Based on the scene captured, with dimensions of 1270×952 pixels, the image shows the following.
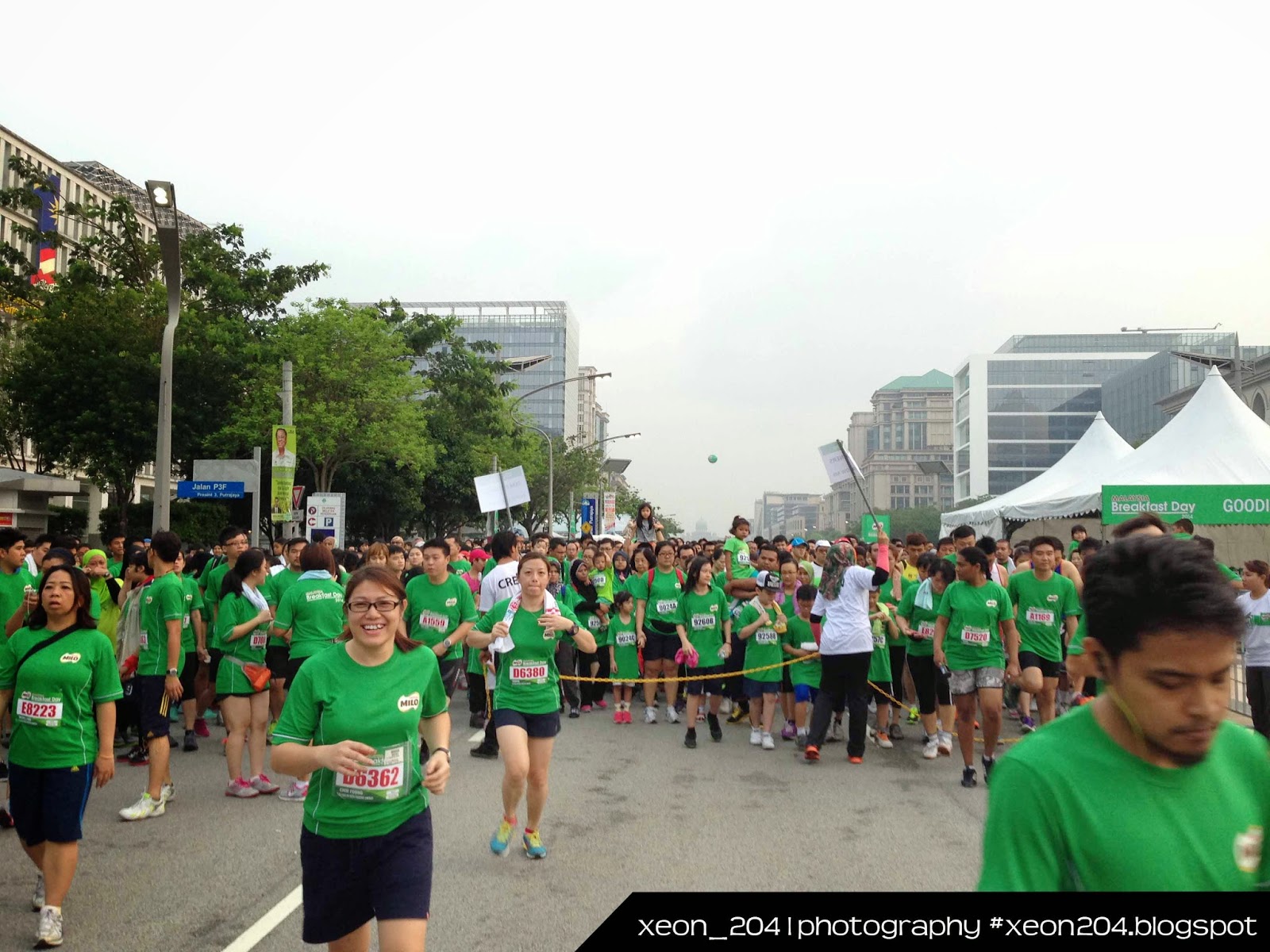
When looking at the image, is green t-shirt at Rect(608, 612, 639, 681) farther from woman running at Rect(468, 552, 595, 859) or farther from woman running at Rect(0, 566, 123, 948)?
woman running at Rect(0, 566, 123, 948)

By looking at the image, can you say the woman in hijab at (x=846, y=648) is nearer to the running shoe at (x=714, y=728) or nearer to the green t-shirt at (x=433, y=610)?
the running shoe at (x=714, y=728)

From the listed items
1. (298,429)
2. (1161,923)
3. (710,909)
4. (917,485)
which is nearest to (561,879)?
(710,909)

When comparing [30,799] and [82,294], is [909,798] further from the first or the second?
[82,294]

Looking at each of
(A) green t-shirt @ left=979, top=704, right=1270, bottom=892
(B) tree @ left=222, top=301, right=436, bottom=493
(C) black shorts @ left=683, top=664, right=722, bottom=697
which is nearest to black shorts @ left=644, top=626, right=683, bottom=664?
(C) black shorts @ left=683, top=664, right=722, bottom=697

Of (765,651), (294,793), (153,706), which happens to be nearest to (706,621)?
(765,651)

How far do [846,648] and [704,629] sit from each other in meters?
1.70

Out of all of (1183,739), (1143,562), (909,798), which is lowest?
(909,798)

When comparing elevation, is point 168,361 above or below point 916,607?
above

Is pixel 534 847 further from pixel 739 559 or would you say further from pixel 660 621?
pixel 739 559

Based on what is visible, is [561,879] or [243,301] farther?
[243,301]

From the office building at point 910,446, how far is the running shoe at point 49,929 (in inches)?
6637

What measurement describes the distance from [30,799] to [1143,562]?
512cm

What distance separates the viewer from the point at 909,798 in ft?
26.2

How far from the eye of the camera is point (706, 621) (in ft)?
34.9
